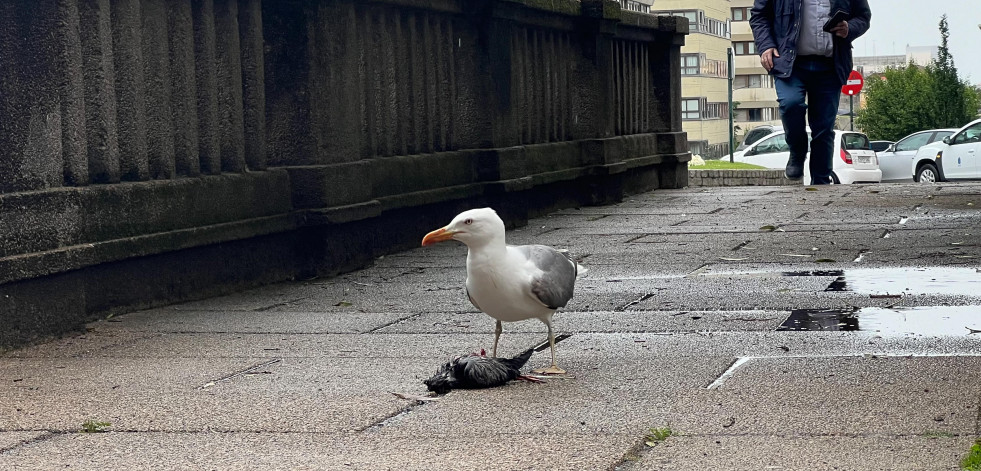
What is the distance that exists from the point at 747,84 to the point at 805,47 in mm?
106327

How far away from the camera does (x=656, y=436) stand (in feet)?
13.4

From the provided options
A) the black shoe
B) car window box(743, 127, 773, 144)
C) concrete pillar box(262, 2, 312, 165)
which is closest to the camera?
concrete pillar box(262, 2, 312, 165)

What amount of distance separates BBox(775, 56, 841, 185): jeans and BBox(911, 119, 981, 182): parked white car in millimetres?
17594

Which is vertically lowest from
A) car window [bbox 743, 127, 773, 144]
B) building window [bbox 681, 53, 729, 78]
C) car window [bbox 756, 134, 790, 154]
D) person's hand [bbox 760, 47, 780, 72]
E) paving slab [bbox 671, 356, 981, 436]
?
car window [bbox 743, 127, 773, 144]

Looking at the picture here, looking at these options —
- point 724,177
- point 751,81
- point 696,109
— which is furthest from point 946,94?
point 751,81

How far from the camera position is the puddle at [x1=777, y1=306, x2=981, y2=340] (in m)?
5.87

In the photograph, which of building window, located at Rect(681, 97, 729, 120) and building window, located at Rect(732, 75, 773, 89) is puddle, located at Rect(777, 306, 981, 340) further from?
building window, located at Rect(732, 75, 773, 89)

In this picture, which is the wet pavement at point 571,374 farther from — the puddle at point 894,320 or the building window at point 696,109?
the building window at point 696,109

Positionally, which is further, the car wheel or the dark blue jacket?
the car wheel

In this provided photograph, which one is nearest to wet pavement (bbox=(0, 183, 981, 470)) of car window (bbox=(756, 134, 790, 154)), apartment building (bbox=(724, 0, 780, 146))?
car window (bbox=(756, 134, 790, 154))

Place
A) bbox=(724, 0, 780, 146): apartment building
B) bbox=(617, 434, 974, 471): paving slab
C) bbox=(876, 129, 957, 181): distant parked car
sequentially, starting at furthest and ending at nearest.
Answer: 1. bbox=(724, 0, 780, 146): apartment building
2. bbox=(876, 129, 957, 181): distant parked car
3. bbox=(617, 434, 974, 471): paving slab

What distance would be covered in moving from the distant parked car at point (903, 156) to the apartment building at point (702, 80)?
167 feet

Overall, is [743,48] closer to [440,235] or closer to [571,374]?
[571,374]

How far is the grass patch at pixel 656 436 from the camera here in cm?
403
